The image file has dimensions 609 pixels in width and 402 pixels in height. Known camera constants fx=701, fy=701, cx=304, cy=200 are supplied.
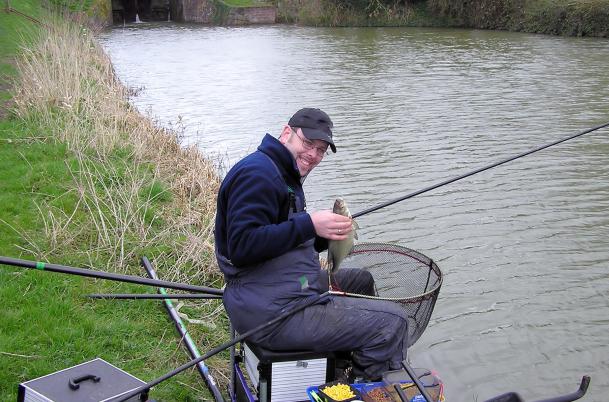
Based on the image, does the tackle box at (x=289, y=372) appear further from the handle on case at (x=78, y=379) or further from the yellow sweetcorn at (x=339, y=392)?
the handle on case at (x=78, y=379)

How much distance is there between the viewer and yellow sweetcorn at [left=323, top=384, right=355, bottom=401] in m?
3.25

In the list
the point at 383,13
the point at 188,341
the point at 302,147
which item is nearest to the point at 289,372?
the point at 302,147

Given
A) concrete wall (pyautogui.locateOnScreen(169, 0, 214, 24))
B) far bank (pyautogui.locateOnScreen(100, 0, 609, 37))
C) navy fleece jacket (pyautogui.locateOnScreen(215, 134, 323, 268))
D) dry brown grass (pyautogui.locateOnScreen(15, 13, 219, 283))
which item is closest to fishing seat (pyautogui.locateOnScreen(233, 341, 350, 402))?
navy fleece jacket (pyautogui.locateOnScreen(215, 134, 323, 268))

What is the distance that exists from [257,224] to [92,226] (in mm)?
3455

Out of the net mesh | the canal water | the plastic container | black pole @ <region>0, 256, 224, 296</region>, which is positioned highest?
black pole @ <region>0, 256, 224, 296</region>

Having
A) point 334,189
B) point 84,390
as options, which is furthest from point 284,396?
point 334,189

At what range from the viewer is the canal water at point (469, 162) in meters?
5.86

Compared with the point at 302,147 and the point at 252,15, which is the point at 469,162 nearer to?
the point at 302,147

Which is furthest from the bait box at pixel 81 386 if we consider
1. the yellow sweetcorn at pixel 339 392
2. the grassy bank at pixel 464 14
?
the grassy bank at pixel 464 14

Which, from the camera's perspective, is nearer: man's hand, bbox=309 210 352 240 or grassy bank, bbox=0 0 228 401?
man's hand, bbox=309 210 352 240

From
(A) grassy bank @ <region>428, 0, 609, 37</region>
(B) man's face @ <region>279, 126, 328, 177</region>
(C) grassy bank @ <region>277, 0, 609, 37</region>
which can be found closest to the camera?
(B) man's face @ <region>279, 126, 328, 177</region>

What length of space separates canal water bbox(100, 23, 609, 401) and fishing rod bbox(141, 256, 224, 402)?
183cm

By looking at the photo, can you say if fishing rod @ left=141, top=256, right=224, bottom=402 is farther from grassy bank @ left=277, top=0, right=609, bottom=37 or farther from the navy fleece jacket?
grassy bank @ left=277, top=0, right=609, bottom=37

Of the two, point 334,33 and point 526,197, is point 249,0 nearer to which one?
point 334,33
